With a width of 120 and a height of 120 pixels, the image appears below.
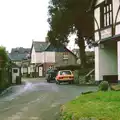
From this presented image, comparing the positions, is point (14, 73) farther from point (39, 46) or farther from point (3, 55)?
point (39, 46)

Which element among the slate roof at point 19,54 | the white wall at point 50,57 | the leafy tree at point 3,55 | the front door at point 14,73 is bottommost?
the front door at point 14,73

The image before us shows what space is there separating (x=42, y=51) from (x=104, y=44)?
6703 centimetres

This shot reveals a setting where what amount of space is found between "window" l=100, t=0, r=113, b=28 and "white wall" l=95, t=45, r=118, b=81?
2778mm

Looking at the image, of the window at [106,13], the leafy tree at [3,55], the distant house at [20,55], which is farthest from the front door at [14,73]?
the distant house at [20,55]

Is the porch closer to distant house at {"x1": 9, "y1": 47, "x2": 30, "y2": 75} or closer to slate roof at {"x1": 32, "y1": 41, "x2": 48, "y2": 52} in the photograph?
slate roof at {"x1": 32, "y1": 41, "x2": 48, "y2": 52}

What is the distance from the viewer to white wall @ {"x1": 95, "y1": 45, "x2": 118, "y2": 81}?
37.5m

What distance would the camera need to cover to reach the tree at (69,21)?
176 ft

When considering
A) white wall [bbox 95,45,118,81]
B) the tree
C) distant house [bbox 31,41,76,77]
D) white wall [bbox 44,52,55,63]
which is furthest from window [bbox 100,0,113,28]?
white wall [bbox 44,52,55,63]

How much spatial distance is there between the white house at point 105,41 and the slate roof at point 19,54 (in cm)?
8960

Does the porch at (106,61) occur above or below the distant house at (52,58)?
below

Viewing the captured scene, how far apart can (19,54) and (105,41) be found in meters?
96.3

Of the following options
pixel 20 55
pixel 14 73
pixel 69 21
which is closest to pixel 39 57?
pixel 20 55

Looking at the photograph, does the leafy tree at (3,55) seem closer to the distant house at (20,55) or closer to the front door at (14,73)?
the front door at (14,73)

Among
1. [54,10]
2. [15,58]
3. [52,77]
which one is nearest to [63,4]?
[54,10]
